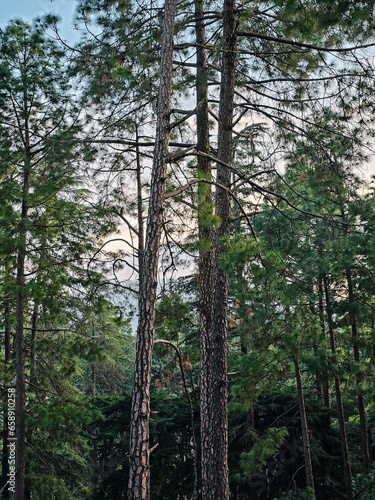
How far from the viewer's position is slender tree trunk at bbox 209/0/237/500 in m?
6.16

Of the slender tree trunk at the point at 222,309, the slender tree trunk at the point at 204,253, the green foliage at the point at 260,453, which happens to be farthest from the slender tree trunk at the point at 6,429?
the green foliage at the point at 260,453

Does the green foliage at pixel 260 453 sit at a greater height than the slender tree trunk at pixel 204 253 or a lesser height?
lesser

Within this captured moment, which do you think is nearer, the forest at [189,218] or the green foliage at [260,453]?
the forest at [189,218]

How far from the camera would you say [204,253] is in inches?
289

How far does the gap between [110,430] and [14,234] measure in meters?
5.55

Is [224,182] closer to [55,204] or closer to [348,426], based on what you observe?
[55,204]

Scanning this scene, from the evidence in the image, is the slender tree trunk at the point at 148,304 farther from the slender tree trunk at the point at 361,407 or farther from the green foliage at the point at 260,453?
the slender tree trunk at the point at 361,407

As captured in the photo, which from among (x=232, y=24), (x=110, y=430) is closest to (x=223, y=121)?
(x=232, y=24)

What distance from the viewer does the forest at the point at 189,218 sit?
6.04 meters

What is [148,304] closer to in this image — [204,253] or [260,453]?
[204,253]

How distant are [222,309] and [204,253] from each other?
1.20 meters

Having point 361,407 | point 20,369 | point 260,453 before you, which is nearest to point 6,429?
point 20,369

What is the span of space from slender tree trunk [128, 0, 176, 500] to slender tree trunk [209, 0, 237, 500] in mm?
1045

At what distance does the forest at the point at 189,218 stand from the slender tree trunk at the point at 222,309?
0.03 metres
